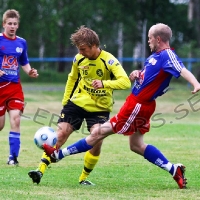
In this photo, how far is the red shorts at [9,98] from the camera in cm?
879

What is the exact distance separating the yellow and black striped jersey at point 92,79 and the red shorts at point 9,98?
5.12 ft

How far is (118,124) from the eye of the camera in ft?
21.8

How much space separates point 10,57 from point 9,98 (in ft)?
1.85

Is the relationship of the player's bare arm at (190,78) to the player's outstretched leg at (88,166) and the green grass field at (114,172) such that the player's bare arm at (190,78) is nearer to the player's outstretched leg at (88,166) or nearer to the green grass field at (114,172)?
the green grass field at (114,172)

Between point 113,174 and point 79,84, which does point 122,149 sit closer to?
point 113,174

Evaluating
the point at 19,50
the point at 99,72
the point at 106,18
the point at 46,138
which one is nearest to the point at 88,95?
the point at 99,72

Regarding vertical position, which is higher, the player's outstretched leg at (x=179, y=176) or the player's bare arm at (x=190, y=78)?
the player's bare arm at (x=190, y=78)

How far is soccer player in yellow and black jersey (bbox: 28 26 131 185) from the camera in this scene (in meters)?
7.01

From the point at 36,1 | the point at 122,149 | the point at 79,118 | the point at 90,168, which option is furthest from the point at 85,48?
the point at 36,1

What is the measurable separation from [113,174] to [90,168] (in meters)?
0.75

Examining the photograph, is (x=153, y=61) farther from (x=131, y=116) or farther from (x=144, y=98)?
(x=131, y=116)

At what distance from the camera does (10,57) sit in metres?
8.80

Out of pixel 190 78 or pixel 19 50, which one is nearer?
pixel 190 78

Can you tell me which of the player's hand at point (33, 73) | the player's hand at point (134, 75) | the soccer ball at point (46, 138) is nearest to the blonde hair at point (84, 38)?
the player's hand at point (134, 75)
